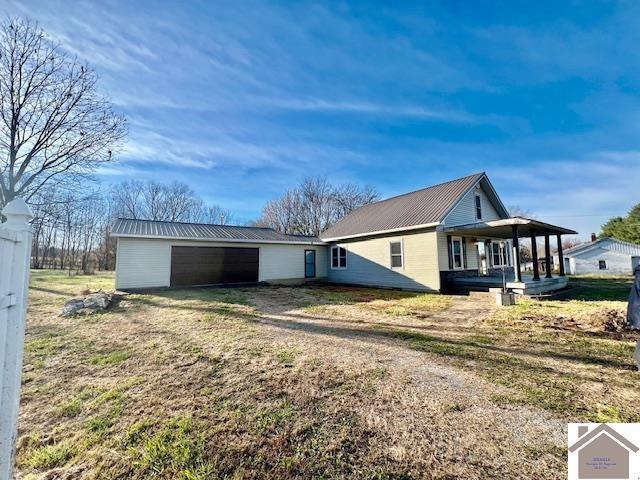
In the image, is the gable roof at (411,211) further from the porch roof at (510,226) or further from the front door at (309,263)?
the front door at (309,263)

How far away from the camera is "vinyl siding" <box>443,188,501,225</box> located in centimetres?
1300

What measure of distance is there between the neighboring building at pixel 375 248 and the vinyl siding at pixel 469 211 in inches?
2.0

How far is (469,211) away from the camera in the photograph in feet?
46.3

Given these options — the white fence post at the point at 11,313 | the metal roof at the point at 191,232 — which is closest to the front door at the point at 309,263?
the metal roof at the point at 191,232

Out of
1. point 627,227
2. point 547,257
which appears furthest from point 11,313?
point 627,227

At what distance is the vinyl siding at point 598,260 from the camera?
26.9 meters

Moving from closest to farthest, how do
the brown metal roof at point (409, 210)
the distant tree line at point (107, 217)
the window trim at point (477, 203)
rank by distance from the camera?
the brown metal roof at point (409, 210) < the window trim at point (477, 203) < the distant tree line at point (107, 217)

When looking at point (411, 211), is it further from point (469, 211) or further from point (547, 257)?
point (547, 257)

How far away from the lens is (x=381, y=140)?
16.8 metres

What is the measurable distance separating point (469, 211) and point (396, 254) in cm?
446

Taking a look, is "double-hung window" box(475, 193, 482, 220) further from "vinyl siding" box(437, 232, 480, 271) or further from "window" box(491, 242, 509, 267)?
"window" box(491, 242, 509, 267)

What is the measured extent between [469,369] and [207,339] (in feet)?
15.1

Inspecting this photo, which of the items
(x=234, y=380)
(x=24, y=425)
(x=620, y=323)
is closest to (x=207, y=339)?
(x=234, y=380)

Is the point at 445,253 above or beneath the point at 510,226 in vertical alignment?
beneath
